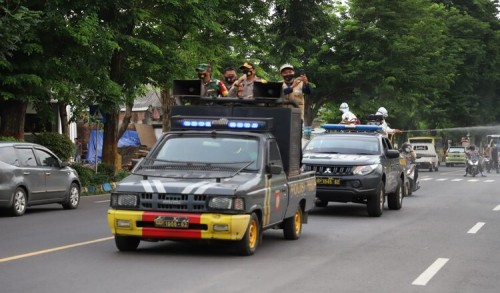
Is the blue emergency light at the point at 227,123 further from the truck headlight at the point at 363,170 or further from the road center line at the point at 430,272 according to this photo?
the truck headlight at the point at 363,170

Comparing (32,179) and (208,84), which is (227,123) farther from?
(32,179)

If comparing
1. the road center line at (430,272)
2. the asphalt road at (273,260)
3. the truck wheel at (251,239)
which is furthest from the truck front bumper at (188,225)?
the road center line at (430,272)

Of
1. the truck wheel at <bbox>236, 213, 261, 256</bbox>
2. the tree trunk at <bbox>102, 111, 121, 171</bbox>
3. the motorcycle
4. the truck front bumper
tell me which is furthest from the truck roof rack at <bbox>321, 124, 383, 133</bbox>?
the motorcycle

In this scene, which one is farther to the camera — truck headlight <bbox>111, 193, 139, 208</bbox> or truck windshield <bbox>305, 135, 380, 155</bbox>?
truck windshield <bbox>305, 135, 380, 155</bbox>

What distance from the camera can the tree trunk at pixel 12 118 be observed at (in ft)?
82.5

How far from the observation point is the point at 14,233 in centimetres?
1448

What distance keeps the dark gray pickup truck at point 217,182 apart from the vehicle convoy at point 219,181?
0.04 feet

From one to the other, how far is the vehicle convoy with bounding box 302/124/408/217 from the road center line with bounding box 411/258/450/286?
6.61 meters

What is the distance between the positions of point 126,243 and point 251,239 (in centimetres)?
164

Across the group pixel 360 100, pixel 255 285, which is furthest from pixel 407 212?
pixel 360 100

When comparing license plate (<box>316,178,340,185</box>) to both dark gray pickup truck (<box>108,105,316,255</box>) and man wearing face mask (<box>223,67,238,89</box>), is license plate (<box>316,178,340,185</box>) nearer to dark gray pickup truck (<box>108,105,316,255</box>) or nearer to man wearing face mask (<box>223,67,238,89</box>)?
man wearing face mask (<box>223,67,238,89</box>)

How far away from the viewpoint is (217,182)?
36.3 feet

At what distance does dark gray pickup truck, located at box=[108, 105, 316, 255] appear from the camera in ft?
35.5

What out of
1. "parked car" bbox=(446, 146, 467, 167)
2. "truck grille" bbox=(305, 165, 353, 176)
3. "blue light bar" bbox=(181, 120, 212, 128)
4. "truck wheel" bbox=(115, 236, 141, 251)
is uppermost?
"blue light bar" bbox=(181, 120, 212, 128)
